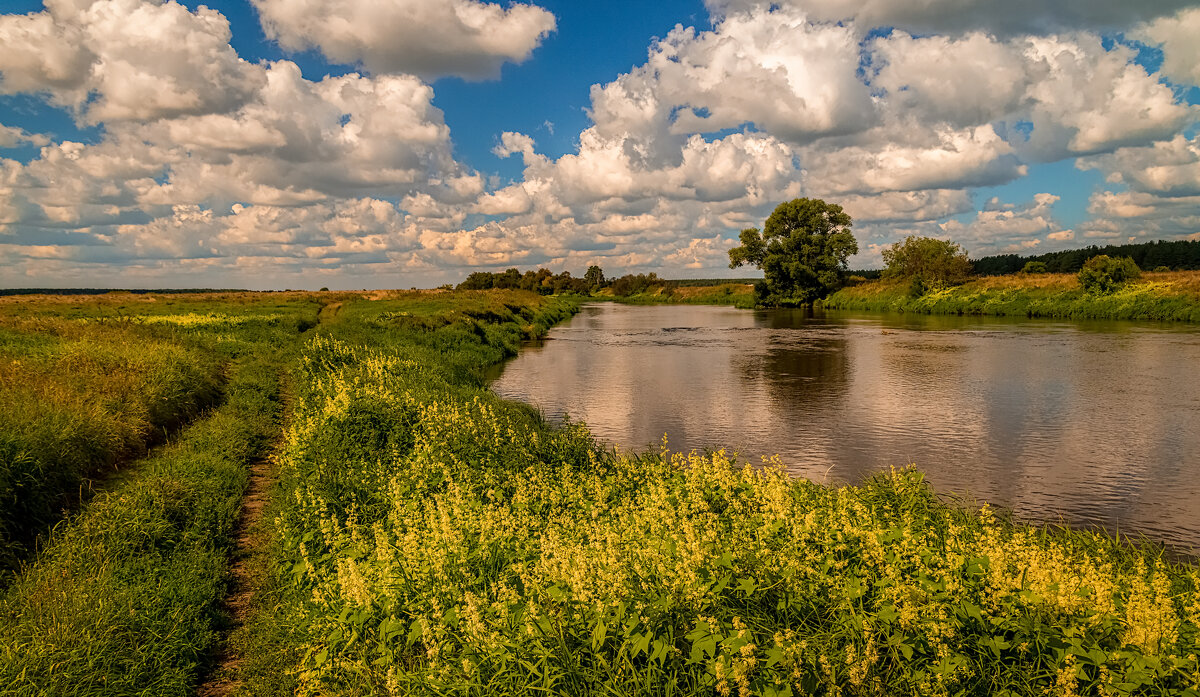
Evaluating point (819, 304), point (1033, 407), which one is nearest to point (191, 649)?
→ point (1033, 407)

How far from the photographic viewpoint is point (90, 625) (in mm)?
5602

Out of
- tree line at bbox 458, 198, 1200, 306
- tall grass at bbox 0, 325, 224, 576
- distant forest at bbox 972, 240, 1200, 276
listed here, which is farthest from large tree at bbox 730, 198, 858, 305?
tall grass at bbox 0, 325, 224, 576

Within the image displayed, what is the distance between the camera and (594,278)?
188000mm

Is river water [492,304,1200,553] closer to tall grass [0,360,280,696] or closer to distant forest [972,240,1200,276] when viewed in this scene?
tall grass [0,360,280,696]

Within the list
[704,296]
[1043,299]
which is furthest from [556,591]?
[704,296]

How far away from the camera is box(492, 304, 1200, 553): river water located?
454 inches

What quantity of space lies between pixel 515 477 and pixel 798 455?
24.1 ft

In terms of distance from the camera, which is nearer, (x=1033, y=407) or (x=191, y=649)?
(x=191, y=649)

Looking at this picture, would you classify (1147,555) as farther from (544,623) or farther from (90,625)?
Answer: (90,625)

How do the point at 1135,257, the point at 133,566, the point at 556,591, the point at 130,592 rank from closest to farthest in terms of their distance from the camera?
the point at 556,591, the point at 130,592, the point at 133,566, the point at 1135,257

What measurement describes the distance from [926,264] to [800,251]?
13823 millimetres

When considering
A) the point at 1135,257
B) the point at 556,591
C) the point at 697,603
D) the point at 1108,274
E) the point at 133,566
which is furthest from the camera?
the point at 1135,257

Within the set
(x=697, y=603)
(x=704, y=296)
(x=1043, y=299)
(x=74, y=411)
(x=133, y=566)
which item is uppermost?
(x=704, y=296)

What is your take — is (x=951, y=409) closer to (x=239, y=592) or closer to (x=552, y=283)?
(x=239, y=592)
